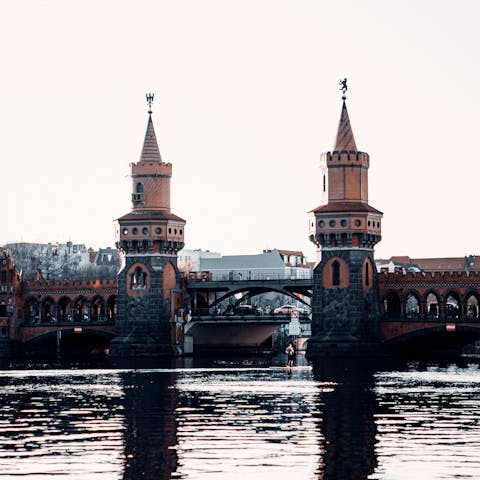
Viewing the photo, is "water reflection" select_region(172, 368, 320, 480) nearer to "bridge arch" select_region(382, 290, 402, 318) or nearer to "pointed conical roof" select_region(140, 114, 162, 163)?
"bridge arch" select_region(382, 290, 402, 318)

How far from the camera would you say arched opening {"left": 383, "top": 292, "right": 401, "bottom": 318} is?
140000 mm

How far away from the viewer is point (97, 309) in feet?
552

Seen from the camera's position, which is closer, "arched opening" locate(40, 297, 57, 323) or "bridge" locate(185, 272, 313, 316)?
"bridge" locate(185, 272, 313, 316)

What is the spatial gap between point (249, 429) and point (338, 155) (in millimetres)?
83567

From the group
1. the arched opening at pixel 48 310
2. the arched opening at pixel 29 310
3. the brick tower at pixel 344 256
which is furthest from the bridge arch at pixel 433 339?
the arched opening at pixel 29 310

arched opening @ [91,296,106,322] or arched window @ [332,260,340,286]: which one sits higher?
arched window @ [332,260,340,286]

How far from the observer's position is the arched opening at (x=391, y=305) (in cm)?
14000

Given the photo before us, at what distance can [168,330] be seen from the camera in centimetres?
14450

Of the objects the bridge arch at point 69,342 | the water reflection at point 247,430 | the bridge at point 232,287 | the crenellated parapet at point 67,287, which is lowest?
the water reflection at point 247,430

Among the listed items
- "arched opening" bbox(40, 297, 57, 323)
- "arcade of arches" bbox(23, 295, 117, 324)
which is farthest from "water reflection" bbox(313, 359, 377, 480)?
"arched opening" bbox(40, 297, 57, 323)

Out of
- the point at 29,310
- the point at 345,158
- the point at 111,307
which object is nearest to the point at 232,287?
the point at 111,307

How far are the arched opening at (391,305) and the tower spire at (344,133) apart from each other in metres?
15.5

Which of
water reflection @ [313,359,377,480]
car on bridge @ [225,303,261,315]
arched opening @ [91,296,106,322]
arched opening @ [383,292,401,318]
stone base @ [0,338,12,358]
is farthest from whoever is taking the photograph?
arched opening @ [91,296,106,322]

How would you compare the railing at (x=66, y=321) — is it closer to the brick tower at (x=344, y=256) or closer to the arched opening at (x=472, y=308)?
the brick tower at (x=344, y=256)
